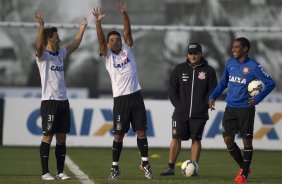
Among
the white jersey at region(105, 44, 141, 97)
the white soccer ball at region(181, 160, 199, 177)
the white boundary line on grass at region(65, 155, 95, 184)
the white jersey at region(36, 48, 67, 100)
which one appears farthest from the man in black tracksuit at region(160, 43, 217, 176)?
the white jersey at region(36, 48, 67, 100)

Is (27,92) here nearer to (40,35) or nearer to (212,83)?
(212,83)

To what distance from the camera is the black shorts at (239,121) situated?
39.8 ft

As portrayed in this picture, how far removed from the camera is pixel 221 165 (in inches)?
605

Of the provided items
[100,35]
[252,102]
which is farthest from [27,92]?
[252,102]

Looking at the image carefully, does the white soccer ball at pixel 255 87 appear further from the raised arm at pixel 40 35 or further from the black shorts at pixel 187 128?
the raised arm at pixel 40 35

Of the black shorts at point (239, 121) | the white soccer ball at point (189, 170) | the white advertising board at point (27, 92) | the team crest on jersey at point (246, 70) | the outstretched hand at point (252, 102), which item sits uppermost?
the team crest on jersey at point (246, 70)

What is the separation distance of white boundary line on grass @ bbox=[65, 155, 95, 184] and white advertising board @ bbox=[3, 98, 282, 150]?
304 centimetres

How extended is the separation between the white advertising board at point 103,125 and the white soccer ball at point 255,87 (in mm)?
7290

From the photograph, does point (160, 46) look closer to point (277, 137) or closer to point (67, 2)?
point (67, 2)

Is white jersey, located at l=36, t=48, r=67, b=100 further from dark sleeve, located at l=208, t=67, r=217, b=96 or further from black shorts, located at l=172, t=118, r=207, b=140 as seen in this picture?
dark sleeve, located at l=208, t=67, r=217, b=96

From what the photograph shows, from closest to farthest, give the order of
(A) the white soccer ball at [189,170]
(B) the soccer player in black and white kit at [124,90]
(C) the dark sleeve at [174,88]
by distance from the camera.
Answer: (B) the soccer player in black and white kit at [124,90] → (A) the white soccer ball at [189,170] → (C) the dark sleeve at [174,88]

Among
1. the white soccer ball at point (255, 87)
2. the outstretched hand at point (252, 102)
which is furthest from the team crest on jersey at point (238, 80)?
the outstretched hand at point (252, 102)

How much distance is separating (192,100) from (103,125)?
6.12 m

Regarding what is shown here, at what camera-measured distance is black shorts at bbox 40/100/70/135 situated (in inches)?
478
